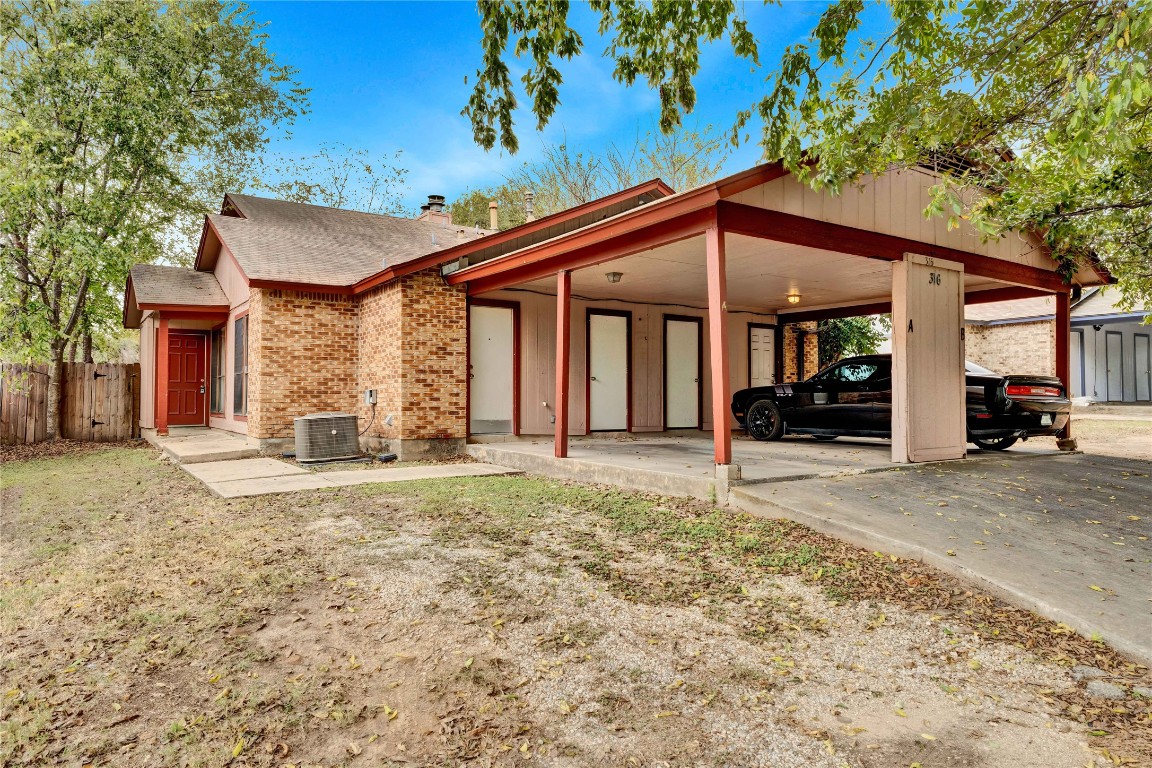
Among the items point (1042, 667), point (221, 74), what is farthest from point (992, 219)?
point (221, 74)

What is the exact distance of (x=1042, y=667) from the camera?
2979mm

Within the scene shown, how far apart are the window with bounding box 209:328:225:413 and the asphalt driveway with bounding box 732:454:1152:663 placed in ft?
38.6

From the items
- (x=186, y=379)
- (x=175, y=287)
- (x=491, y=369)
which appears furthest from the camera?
(x=186, y=379)

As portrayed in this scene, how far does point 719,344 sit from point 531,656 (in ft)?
11.8

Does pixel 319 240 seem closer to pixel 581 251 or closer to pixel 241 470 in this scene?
pixel 241 470

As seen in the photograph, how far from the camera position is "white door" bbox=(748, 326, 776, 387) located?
13.7 m

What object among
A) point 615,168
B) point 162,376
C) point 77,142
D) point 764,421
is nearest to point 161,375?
point 162,376

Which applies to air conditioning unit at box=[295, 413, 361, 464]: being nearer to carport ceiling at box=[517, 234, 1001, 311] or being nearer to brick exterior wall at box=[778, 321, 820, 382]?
carport ceiling at box=[517, 234, 1001, 311]

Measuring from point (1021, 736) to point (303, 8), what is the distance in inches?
667

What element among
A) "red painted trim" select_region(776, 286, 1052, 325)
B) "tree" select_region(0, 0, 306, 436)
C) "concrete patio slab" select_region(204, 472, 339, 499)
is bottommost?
"concrete patio slab" select_region(204, 472, 339, 499)

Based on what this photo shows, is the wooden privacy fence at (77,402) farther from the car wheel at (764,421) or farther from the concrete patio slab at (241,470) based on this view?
the car wheel at (764,421)

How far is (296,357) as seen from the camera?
1067cm

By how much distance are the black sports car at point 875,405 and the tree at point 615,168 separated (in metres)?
12.1

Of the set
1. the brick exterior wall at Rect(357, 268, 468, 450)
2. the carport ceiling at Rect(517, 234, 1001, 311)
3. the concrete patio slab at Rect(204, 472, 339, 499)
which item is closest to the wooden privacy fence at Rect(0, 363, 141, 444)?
the brick exterior wall at Rect(357, 268, 468, 450)
